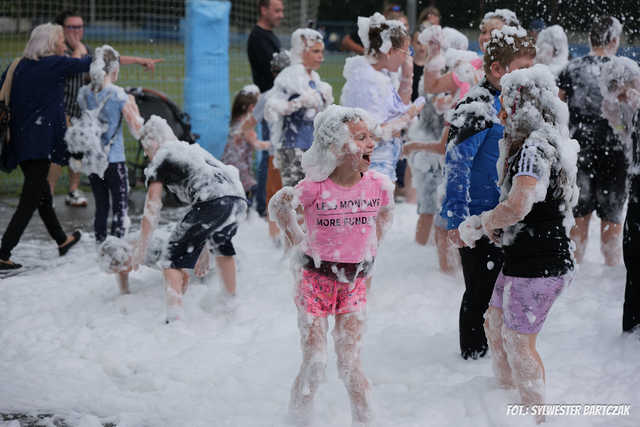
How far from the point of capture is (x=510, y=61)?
12.9 ft

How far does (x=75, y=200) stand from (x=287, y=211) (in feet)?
19.0

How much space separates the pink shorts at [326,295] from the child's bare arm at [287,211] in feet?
0.58

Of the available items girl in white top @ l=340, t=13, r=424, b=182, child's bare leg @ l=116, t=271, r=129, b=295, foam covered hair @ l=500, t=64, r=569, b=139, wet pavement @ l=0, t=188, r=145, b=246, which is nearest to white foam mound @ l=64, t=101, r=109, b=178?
child's bare leg @ l=116, t=271, r=129, b=295

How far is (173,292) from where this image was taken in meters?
5.07

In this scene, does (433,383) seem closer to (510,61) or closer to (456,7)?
(510,61)

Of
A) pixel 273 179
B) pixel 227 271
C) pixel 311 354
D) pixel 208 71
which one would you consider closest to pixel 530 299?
pixel 311 354

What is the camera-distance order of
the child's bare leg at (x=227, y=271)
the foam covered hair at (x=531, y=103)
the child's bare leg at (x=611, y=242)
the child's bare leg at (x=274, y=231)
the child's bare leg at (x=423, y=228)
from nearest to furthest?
the foam covered hair at (x=531, y=103)
the child's bare leg at (x=227, y=271)
the child's bare leg at (x=611, y=242)
the child's bare leg at (x=423, y=228)
the child's bare leg at (x=274, y=231)

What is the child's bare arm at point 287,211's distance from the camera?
3.49 m

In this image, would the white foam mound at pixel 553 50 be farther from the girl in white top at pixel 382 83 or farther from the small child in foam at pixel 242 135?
the small child in foam at pixel 242 135

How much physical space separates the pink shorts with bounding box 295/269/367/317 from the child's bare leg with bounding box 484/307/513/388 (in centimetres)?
67

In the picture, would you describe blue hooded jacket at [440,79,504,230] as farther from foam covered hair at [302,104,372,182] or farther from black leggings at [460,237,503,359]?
foam covered hair at [302,104,372,182]

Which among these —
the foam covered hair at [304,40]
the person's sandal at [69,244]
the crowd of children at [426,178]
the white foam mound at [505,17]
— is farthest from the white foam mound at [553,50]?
the person's sandal at [69,244]

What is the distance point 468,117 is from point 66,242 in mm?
4208

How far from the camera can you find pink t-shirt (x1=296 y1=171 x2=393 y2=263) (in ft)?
11.4
